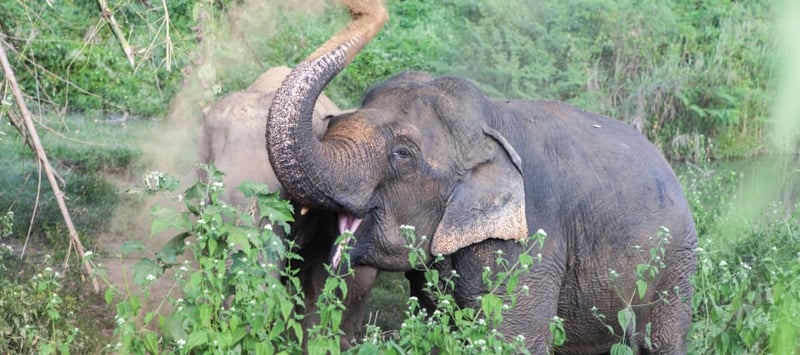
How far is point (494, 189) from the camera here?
6.27 meters

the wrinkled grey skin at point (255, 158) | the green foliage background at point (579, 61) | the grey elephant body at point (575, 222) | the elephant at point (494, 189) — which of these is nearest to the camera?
the elephant at point (494, 189)

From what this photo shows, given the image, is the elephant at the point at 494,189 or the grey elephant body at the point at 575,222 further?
the grey elephant body at the point at 575,222

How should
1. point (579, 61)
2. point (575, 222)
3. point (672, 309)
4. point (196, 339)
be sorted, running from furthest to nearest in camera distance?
Result: 1. point (579, 61)
2. point (672, 309)
3. point (575, 222)
4. point (196, 339)

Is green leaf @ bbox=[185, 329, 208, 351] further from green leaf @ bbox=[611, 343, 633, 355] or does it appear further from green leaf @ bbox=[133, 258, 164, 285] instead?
green leaf @ bbox=[611, 343, 633, 355]

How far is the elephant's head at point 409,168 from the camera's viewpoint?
19.7 feet

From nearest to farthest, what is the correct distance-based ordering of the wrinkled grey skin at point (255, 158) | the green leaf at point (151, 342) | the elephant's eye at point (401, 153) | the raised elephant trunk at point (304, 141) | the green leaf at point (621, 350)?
the green leaf at point (151, 342), the green leaf at point (621, 350), the raised elephant trunk at point (304, 141), the elephant's eye at point (401, 153), the wrinkled grey skin at point (255, 158)

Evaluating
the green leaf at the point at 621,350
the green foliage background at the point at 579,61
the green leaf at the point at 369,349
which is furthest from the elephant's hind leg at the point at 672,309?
the green foliage background at the point at 579,61

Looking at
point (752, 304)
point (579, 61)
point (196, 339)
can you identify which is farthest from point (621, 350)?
point (579, 61)

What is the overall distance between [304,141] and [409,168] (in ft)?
1.99

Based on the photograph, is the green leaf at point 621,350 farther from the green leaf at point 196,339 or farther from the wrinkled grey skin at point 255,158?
the green leaf at point 196,339

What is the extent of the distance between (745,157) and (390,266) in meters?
8.73

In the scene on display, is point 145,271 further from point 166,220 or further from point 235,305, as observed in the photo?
point 235,305

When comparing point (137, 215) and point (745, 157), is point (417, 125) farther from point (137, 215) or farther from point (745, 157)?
point (745, 157)

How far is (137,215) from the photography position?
10.4 metres
